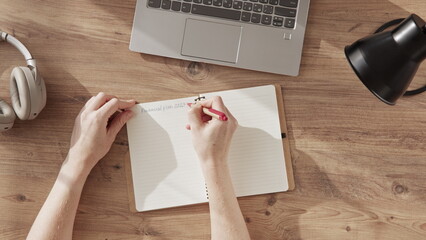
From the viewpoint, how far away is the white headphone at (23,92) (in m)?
0.98

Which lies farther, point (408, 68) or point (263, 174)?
point (263, 174)

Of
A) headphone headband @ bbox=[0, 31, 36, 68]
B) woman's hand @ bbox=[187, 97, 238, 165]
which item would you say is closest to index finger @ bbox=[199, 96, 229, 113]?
woman's hand @ bbox=[187, 97, 238, 165]

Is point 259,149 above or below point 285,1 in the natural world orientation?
below

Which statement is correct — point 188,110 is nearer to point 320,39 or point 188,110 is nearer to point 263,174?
point 263,174

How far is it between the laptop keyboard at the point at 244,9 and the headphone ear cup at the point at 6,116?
0.39m

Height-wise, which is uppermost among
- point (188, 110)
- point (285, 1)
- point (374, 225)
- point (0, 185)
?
point (285, 1)

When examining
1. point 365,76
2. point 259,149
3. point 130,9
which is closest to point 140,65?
point 130,9

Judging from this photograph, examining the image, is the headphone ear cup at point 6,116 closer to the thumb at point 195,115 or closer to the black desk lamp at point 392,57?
the thumb at point 195,115

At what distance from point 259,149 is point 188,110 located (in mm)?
185

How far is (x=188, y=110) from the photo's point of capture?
3.43 ft

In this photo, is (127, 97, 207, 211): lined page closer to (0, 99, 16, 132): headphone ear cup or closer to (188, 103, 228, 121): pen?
(188, 103, 228, 121): pen

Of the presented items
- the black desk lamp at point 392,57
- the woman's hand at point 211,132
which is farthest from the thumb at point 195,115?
the black desk lamp at point 392,57

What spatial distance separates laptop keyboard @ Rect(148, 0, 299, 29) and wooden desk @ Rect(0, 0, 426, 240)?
0.21 ft

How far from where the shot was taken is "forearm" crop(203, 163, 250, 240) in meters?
0.98
